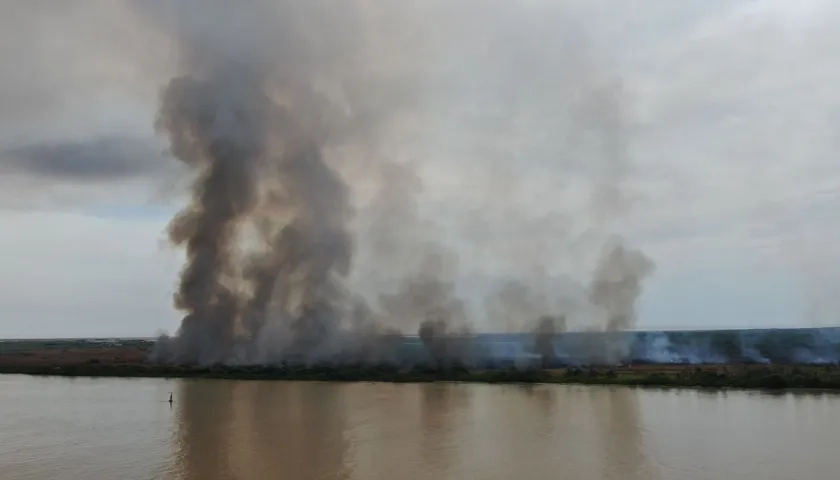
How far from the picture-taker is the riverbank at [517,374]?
45.3 meters

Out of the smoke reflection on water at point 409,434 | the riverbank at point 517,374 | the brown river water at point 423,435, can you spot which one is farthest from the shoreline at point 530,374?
the smoke reflection on water at point 409,434

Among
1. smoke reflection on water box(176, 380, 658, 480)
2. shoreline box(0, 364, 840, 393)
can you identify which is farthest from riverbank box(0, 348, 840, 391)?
smoke reflection on water box(176, 380, 658, 480)

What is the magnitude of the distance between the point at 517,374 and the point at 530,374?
1005 millimetres

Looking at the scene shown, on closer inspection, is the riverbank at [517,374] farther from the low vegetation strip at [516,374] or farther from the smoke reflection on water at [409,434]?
the smoke reflection on water at [409,434]

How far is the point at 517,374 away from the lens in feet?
170

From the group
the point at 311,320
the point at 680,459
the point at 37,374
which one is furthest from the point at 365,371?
the point at 680,459

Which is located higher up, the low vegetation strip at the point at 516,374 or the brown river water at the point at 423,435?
the low vegetation strip at the point at 516,374

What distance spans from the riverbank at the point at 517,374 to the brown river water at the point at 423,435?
10.8 ft

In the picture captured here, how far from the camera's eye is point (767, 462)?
23531 mm

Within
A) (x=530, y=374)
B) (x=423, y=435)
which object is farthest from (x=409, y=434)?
(x=530, y=374)

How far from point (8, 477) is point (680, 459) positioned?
22.9 metres

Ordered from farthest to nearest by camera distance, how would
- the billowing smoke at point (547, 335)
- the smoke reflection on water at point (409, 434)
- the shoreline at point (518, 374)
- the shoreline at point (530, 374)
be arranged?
1. the billowing smoke at point (547, 335)
2. the shoreline at point (518, 374)
3. the shoreline at point (530, 374)
4. the smoke reflection on water at point (409, 434)

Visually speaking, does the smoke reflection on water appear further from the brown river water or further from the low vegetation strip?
the low vegetation strip

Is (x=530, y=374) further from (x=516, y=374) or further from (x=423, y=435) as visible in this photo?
(x=423, y=435)
